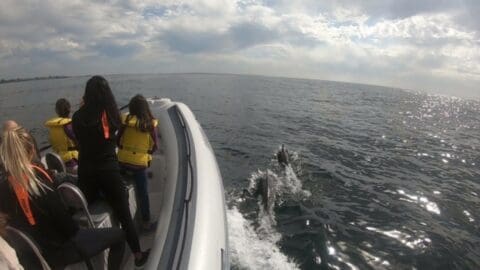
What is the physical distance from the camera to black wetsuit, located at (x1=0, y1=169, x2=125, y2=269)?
248 cm

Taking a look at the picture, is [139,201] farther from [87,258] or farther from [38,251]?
[38,251]

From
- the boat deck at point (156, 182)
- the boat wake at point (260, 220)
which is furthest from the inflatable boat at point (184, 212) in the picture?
the boat wake at point (260, 220)

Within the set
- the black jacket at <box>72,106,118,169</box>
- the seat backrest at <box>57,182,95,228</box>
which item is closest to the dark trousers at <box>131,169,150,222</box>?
the black jacket at <box>72,106,118,169</box>

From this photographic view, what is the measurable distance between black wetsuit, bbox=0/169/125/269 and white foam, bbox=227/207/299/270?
317 cm

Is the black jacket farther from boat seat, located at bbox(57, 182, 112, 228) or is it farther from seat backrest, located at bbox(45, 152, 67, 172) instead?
seat backrest, located at bbox(45, 152, 67, 172)

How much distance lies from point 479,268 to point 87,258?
679cm

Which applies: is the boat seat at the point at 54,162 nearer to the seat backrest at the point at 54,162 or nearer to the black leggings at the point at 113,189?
the seat backrest at the point at 54,162

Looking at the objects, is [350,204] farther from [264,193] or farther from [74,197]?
[74,197]

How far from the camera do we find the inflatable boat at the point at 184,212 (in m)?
3.12

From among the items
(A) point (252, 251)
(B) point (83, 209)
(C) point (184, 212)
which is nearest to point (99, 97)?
(B) point (83, 209)

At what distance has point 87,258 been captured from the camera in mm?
3033

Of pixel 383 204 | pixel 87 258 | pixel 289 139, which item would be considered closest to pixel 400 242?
pixel 383 204

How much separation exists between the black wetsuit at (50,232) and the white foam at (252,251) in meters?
3.17

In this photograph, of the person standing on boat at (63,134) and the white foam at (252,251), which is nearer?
the person standing on boat at (63,134)
